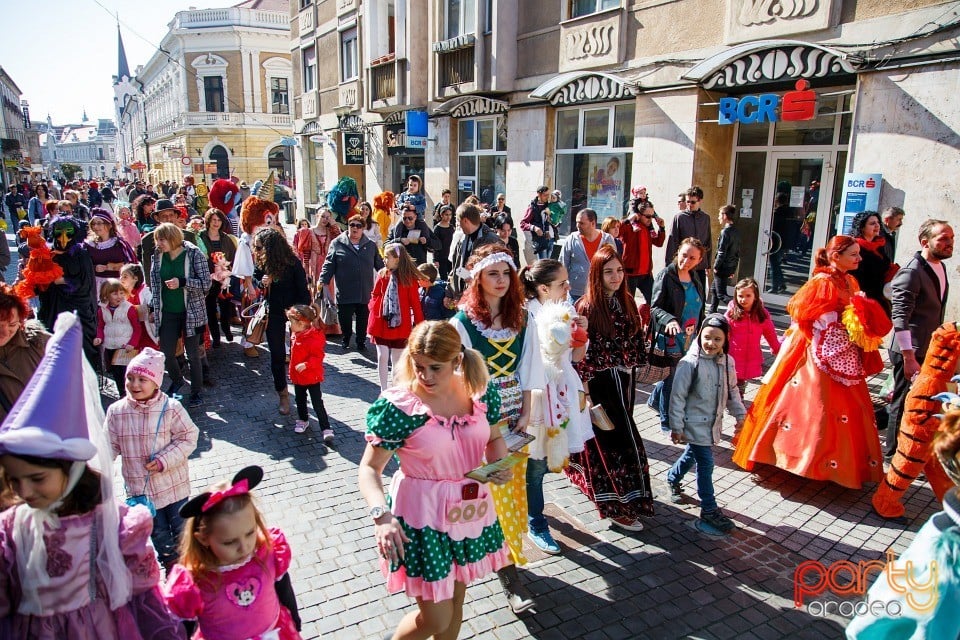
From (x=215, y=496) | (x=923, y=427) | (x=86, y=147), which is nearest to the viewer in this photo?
(x=215, y=496)

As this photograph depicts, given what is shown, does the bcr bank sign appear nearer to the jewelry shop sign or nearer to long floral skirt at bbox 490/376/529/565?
long floral skirt at bbox 490/376/529/565

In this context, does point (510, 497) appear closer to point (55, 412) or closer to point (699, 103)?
point (55, 412)

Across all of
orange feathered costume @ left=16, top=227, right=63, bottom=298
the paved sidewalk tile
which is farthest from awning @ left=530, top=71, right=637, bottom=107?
orange feathered costume @ left=16, top=227, right=63, bottom=298

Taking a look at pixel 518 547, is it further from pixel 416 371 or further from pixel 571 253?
pixel 571 253

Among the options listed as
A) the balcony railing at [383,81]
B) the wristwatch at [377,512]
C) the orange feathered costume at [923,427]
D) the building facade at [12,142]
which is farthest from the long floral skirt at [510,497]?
the building facade at [12,142]

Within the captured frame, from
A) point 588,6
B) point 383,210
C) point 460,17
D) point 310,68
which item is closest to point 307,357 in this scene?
point 383,210

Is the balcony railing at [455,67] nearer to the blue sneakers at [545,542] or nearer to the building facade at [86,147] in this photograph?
the blue sneakers at [545,542]

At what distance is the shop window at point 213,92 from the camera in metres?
45.9

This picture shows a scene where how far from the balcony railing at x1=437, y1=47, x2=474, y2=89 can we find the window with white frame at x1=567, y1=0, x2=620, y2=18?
3.40 m

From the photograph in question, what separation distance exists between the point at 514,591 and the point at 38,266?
6.19m

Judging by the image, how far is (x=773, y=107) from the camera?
9.41m

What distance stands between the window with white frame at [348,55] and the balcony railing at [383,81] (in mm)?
1969

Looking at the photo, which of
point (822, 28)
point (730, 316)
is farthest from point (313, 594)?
point (822, 28)

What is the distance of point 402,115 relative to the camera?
20.7 m
